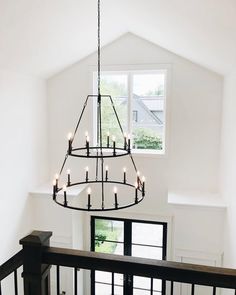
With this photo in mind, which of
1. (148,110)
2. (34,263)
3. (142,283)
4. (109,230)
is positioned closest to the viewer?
(34,263)

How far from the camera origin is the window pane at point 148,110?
5.28m

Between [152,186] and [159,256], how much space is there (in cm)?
141

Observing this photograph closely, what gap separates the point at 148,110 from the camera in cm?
535

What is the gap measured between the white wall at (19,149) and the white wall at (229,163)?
3327 mm

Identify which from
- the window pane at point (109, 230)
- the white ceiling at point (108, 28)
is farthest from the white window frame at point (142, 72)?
the window pane at point (109, 230)

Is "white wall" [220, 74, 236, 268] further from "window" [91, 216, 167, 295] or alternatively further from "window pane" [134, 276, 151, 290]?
"window pane" [134, 276, 151, 290]

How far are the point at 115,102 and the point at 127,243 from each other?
2.81m

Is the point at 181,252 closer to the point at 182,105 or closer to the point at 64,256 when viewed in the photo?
the point at 182,105

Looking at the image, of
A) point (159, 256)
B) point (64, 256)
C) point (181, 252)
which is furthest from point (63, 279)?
point (64, 256)

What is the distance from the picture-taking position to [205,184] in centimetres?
516

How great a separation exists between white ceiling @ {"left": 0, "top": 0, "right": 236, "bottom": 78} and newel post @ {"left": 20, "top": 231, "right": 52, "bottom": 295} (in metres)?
2.15

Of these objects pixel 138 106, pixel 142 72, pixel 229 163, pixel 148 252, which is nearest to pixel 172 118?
pixel 138 106

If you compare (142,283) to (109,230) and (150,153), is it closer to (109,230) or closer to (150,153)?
(109,230)

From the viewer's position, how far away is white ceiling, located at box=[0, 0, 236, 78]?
2.74m
